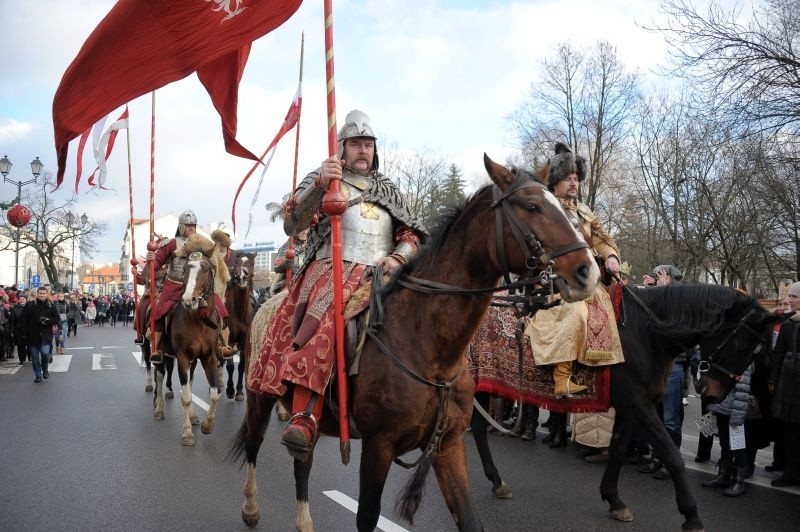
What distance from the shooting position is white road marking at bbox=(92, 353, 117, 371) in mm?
17397

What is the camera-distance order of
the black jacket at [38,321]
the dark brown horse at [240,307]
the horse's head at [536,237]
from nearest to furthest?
the horse's head at [536,237] → the dark brown horse at [240,307] → the black jacket at [38,321]

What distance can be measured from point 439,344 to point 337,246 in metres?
0.83

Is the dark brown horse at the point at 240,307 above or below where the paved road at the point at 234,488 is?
above

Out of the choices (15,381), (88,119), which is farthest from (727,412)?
(15,381)

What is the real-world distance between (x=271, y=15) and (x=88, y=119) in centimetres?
137

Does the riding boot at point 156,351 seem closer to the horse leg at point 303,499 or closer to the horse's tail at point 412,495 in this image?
the horse leg at point 303,499

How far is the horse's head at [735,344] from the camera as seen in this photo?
5.42 meters

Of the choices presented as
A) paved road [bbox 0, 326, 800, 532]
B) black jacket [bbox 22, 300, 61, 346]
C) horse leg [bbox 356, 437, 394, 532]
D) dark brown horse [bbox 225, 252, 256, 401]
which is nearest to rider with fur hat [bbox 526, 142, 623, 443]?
paved road [bbox 0, 326, 800, 532]

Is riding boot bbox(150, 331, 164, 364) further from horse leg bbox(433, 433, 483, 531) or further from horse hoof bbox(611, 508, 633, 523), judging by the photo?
horse leg bbox(433, 433, 483, 531)

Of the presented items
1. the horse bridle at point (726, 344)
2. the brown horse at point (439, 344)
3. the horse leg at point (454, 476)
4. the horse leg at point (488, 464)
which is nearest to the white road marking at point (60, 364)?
the horse leg at point (488, 464)

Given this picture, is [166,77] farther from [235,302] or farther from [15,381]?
[15,381]

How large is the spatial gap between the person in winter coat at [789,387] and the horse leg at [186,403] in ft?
22.3

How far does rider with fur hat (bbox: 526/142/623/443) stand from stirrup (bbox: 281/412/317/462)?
2.94 m

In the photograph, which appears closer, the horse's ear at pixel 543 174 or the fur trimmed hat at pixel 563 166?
the horse's ear at pixel 543 174
